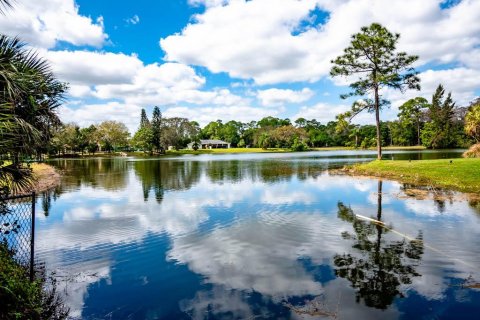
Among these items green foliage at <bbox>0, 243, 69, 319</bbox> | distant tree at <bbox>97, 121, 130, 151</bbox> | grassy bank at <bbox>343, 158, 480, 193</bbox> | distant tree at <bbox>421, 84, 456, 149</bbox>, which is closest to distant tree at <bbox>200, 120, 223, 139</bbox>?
distant tree at <bbox>97, 121, 130, 151</bbox>

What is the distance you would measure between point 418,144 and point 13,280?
452 ft

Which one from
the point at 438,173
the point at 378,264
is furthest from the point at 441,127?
the point at 378,264

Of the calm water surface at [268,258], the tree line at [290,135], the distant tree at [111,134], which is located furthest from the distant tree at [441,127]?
the distant tree at [111,134]

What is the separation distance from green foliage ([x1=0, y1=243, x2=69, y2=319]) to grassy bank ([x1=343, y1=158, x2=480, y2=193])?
78.5 ft

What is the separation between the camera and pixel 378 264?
949 cm

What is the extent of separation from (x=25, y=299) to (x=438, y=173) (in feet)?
93.3

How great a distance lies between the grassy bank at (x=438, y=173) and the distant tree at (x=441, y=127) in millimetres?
82494

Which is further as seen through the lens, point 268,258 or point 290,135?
point 290,135

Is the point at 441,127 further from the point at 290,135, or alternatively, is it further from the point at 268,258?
the point at 268,258

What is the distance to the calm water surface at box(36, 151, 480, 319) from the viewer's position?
734 cm

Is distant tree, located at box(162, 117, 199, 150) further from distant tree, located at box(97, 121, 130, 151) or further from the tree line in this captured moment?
distant tree, located at box(97, 121, 130, 151)

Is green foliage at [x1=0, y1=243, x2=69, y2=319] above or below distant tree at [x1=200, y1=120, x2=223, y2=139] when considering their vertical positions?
below

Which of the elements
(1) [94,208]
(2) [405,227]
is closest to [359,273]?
(2) [405,227]

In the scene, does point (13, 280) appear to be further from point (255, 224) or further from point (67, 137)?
point (67, 137)
